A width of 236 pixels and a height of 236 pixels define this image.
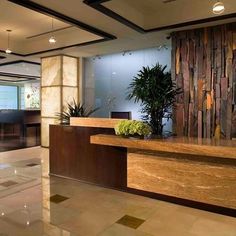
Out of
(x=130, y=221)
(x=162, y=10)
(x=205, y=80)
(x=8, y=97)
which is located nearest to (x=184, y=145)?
(x=130, y=221)

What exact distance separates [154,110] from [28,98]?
40.8ft

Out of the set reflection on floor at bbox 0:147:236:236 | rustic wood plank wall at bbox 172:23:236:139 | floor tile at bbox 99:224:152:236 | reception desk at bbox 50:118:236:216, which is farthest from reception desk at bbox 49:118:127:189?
rustic wood plank wall at bbox 172:23:236:139

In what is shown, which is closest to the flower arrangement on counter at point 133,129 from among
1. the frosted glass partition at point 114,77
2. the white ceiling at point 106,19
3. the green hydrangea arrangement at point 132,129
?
the green hydrangea arrangement at point 132,129

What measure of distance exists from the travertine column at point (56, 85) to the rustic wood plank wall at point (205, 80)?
3.46m

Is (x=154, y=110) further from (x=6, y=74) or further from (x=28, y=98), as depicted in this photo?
(x=28, y=98)

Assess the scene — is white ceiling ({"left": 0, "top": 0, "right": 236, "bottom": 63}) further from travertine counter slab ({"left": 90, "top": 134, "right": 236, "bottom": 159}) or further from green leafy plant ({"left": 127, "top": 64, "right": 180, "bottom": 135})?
travertine counter slab ({"left": 90, "top": 134, "right": 236, "bottom": 159})

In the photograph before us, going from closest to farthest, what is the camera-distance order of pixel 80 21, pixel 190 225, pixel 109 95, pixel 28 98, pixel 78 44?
1. pixel 190 225
2. pixel 80 21
3. pixel 78 44
4. pixel 109 95
5. pixel 28 98

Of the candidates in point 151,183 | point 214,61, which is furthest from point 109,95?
point 151,183

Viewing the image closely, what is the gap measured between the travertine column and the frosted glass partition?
467 millimetres

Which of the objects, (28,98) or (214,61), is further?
(28,98)

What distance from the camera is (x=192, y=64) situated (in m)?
5.05

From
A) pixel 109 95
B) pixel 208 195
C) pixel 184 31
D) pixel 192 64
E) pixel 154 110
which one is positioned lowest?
pixel 208 195

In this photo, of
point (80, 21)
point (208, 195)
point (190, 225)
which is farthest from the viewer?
point (80, 21)

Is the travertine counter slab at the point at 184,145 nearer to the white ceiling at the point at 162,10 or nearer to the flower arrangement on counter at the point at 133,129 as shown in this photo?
the flower arrangement on counter at the point at 133,129
